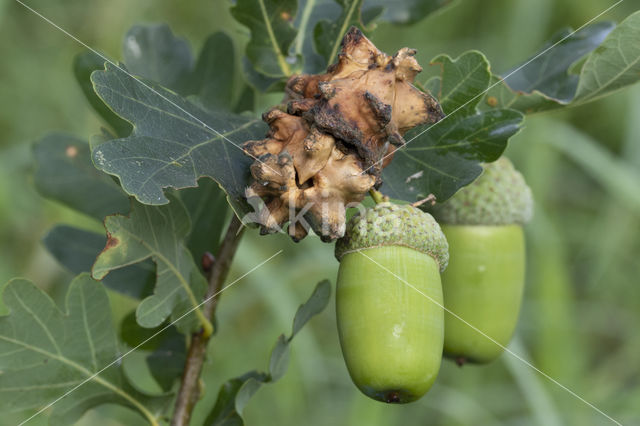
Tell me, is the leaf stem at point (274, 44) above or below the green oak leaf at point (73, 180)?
above

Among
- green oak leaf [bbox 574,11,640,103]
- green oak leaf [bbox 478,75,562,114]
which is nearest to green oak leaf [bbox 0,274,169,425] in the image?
green oak leaf [bbox 478,75,562,114]

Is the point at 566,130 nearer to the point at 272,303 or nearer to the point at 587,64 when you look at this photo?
the point at 272,303

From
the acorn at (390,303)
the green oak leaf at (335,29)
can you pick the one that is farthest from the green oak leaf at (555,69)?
the acorn at (390,303)

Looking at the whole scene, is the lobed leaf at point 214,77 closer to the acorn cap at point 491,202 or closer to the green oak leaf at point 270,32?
the green oak leaf at point 270,32

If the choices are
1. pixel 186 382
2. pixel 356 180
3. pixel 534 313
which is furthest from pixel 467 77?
pixel 534 313

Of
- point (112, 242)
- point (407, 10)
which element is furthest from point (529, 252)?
point (112, 242)

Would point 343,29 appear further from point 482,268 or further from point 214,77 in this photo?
point 482,268
